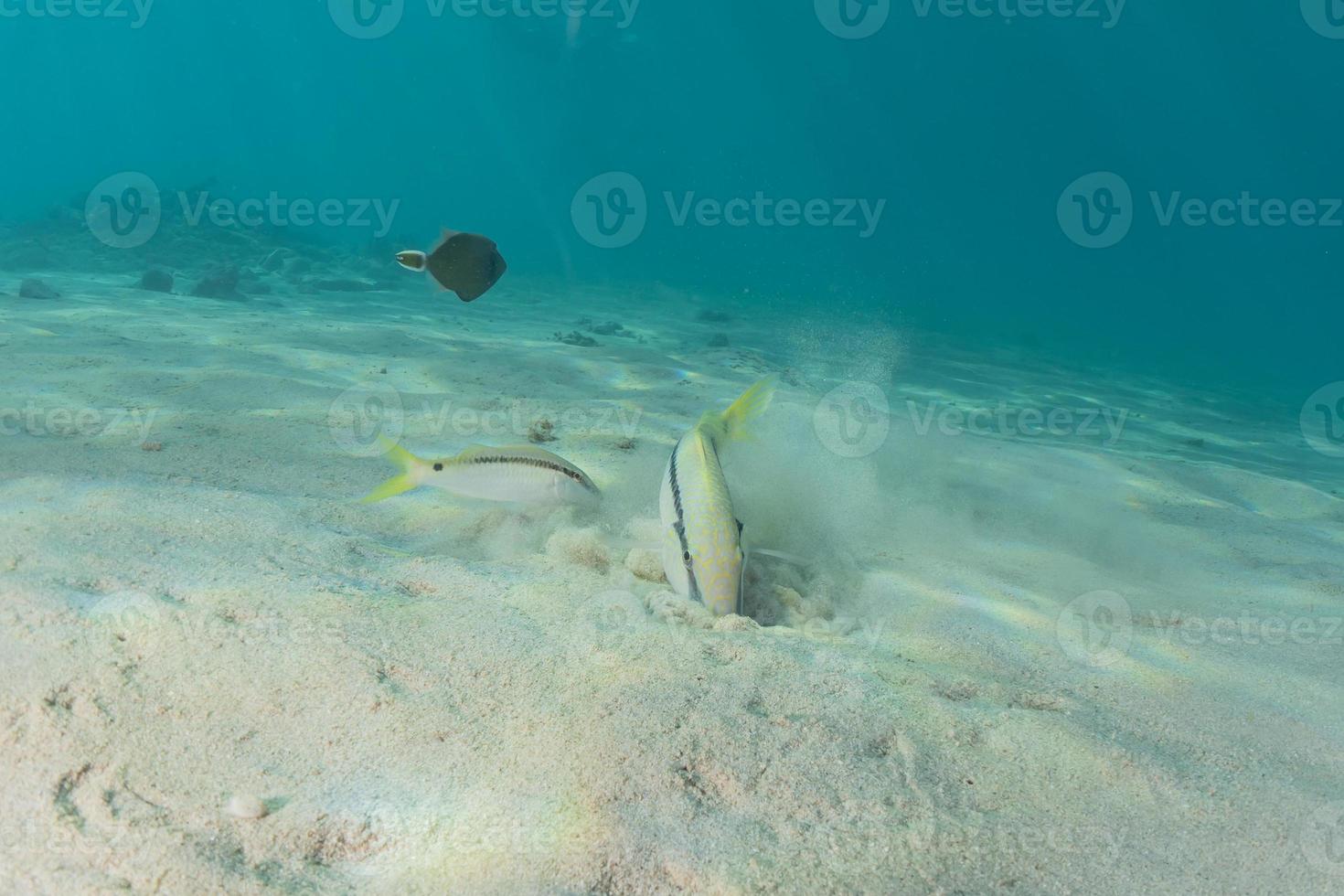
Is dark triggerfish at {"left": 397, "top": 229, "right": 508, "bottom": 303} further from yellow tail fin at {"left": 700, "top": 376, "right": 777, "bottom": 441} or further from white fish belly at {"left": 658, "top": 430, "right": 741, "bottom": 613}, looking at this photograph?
white fish belly at {"left": 658, "top": 430, "right": 741, "bottom": 613}

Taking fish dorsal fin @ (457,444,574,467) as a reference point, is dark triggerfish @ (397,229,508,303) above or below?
above

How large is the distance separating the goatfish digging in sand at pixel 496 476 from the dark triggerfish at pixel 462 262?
112cm

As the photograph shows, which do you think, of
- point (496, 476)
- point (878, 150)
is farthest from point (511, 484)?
point (878, 150)

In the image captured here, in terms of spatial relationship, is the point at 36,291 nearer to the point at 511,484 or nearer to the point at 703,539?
the point at 511,484

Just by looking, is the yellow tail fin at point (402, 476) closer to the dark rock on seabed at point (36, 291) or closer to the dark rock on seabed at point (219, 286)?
the dark rock on seabed at point (36, 291)

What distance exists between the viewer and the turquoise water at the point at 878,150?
49281 millimetres

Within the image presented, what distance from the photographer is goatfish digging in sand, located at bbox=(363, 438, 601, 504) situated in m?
3.46

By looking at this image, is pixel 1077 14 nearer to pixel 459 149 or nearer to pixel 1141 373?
pixel 1141 373

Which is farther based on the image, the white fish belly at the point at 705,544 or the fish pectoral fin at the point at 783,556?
the fish pectoral fin at the point at 783,556

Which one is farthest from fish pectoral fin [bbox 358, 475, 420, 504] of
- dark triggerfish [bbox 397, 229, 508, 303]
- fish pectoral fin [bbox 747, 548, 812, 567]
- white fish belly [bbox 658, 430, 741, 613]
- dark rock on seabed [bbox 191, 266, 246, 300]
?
dark rock on seabed [bbox 191, 266, 246, 300]

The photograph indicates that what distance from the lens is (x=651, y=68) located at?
90.2 meters

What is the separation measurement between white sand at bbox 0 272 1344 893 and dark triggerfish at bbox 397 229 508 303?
4.32ft

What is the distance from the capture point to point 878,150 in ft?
356

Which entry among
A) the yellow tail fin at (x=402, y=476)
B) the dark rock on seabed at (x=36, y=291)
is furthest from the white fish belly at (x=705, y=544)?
the dark rock on seabed at (x=36, y=291)
